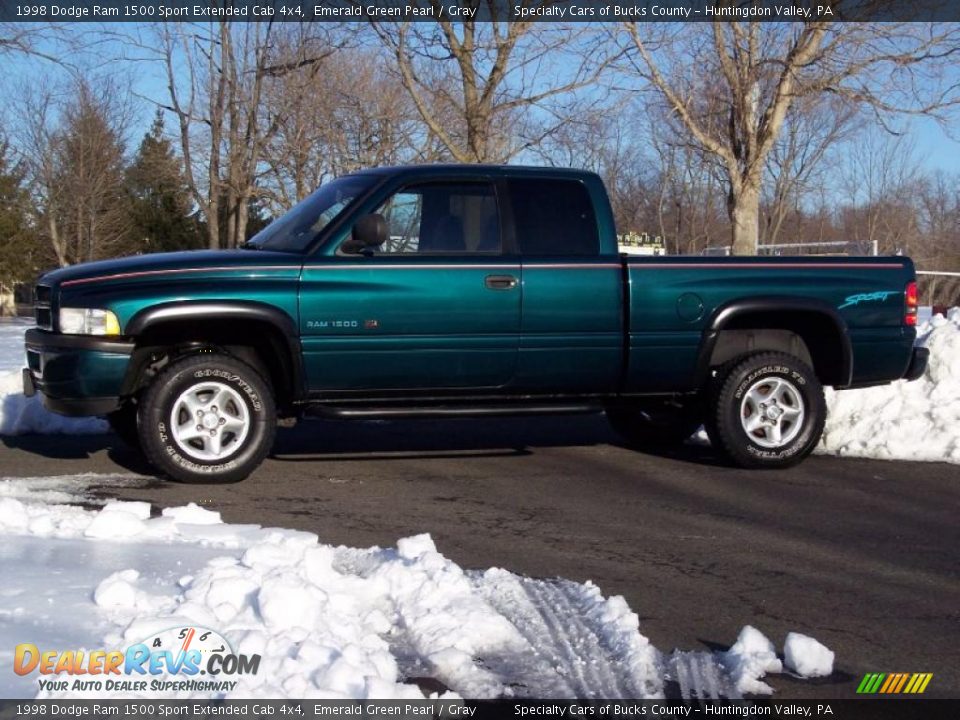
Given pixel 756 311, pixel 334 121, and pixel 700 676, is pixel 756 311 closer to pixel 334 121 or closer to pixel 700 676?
pixel 700 676

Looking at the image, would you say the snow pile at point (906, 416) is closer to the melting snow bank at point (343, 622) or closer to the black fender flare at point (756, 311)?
the black fender flare at point (756, 311)

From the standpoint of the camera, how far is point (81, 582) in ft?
15.0

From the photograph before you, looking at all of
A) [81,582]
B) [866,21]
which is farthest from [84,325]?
[866,21]

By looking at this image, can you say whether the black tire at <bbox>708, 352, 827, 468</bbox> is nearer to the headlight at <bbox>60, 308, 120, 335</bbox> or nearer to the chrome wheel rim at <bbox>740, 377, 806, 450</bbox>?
the chrome wheel rim at <bbox>740, 377, 806, 450</bbox>

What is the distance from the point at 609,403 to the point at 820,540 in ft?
6.99

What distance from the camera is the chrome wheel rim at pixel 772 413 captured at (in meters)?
8.02

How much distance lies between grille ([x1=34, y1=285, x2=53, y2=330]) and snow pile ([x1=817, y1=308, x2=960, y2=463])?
5635mm

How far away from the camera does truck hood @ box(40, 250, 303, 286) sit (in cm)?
700

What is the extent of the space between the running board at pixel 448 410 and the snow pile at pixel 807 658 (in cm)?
357

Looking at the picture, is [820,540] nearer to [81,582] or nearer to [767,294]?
[767,294]

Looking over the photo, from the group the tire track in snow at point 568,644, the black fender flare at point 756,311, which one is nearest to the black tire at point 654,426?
the black fender flare at point 756,311

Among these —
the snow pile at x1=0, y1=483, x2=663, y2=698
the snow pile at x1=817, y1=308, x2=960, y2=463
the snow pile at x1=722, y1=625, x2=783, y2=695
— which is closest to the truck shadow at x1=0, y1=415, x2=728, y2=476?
the snow pile at x1=817, y1=308, x2=960, y2=463

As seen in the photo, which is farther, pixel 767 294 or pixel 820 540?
pixel 767 294

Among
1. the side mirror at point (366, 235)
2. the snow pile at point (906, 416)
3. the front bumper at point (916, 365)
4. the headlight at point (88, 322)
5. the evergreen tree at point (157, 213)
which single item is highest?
the evergreen tree at point (157, 213)
